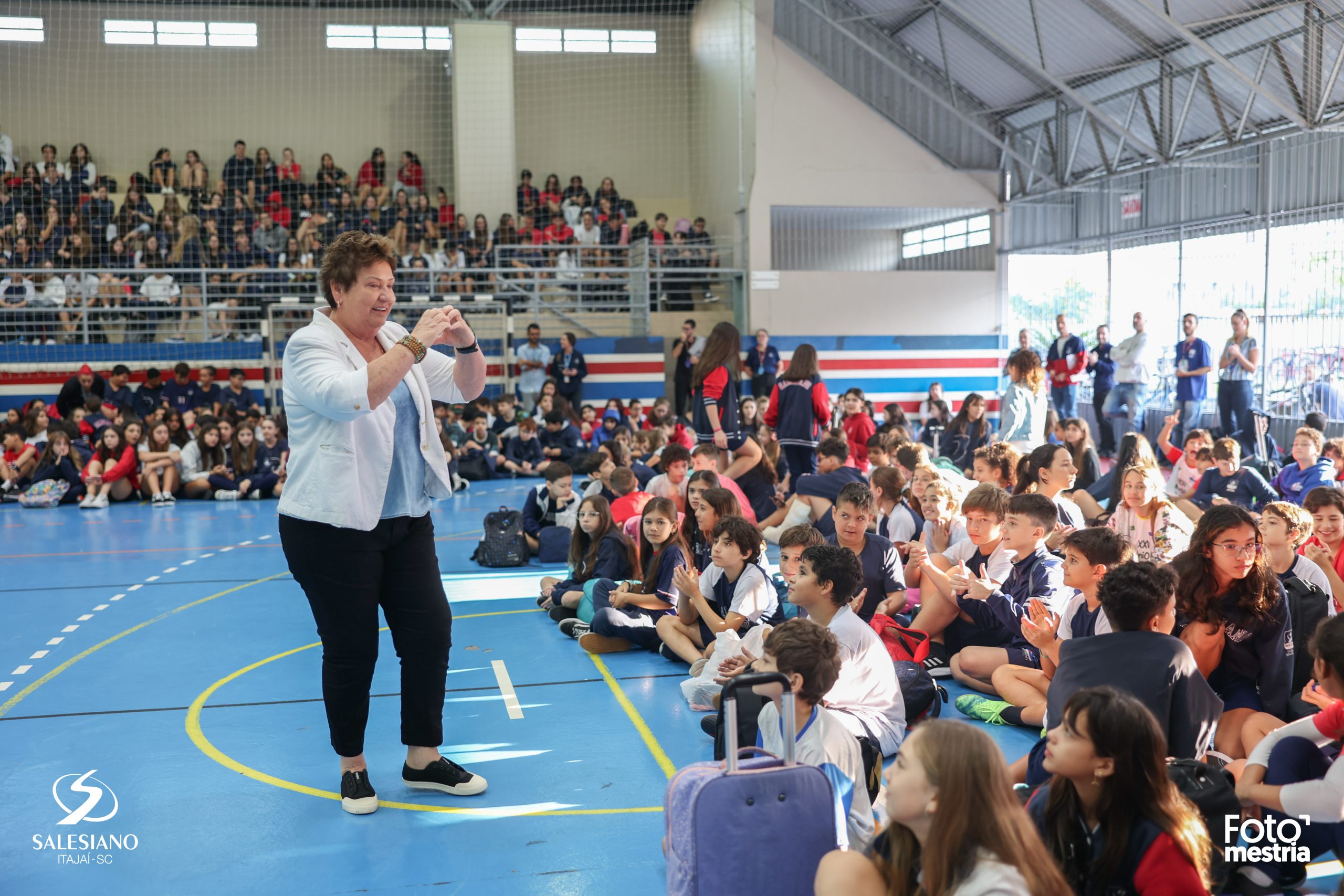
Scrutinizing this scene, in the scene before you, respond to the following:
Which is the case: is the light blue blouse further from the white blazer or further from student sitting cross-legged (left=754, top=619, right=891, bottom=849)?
student sitting cross-legged (left=754, top=619, right=891, bottom=849)

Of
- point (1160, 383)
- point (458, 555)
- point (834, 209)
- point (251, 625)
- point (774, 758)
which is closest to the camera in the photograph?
point (774, 758)

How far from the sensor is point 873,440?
9.17 metres

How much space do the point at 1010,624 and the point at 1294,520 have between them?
1.22m

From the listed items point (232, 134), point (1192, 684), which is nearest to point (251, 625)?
point (1192, 684)

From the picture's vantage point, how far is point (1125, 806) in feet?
7.88

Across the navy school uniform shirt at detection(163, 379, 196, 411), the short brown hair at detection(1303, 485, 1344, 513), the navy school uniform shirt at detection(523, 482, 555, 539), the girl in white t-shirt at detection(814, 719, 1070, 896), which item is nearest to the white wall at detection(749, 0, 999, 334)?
the navy school uniform shirt at detection(163, 379, 196, 411)

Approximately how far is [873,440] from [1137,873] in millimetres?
6930

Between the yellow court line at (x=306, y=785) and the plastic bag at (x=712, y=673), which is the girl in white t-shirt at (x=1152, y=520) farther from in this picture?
the yellow court line at (x=306, y=785)

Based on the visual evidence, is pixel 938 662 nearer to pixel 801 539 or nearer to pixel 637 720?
pixel 801 539

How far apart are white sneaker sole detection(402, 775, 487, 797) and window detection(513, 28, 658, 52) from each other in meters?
17.6

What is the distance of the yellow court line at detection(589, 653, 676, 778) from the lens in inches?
168

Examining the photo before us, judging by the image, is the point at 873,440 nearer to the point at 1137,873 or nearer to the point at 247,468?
the point at 1137,873

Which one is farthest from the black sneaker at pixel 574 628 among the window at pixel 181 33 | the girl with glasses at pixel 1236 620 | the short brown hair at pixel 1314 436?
the window at pixel 181 33

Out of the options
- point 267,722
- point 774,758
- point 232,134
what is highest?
point 232,134
